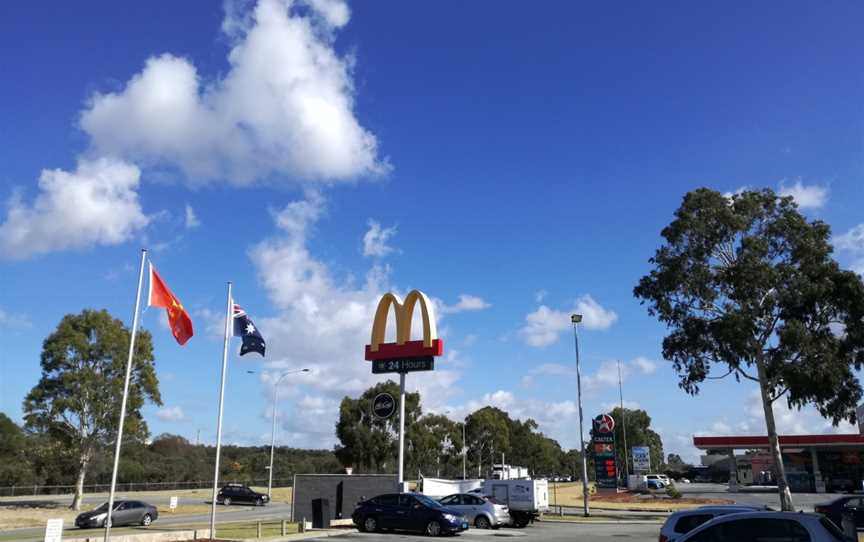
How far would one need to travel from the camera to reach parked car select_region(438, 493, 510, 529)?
28.8 meters

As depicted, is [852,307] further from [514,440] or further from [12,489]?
[514,440]

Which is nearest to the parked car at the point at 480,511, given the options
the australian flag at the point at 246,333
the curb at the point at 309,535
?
the curb at the point at 309,535

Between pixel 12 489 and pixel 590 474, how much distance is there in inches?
5616

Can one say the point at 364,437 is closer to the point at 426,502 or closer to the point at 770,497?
the point at 770,497

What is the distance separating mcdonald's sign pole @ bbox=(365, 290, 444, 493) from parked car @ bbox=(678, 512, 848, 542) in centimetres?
2344

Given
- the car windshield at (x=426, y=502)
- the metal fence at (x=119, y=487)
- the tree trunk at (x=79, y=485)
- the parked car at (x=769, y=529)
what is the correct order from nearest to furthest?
the parked car at (x=769, y=529), the car windshield at (x=426, y=502), the tree trunk at (x=79, y=485), the metal fence at (x=119, y=487)

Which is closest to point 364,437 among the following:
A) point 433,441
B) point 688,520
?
point 433,441

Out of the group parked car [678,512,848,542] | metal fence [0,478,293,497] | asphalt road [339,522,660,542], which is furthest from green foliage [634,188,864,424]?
metal fence [0,478,293,497]

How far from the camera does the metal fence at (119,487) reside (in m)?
66.1

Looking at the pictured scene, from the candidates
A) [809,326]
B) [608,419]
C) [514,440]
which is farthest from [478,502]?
[514,440]

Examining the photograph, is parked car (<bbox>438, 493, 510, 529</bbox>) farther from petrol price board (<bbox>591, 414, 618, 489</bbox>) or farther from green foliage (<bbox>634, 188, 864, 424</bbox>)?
petrol price board (<bbox>591, 414, 618, 489</bbox>)

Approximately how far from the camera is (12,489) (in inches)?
2571

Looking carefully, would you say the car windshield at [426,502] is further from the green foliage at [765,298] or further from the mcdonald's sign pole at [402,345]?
the green foliage at [765,298]

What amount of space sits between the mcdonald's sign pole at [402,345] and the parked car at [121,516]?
15110mm
